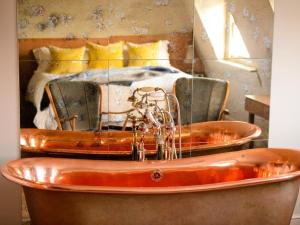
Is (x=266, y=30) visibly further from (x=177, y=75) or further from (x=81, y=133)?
(x=81, y=133)

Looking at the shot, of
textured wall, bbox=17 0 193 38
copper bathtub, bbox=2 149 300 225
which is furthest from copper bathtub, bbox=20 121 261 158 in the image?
textured wall, bbox=17 0 193 38

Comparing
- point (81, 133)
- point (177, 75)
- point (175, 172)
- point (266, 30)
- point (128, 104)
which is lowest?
point (175, 172)

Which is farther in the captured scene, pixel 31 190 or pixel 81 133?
pixel 81 133

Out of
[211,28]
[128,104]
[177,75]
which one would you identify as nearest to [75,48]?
[128,104]

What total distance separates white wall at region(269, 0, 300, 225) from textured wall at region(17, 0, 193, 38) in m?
0.62

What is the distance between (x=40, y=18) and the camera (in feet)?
8.79

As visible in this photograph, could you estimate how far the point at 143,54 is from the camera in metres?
2.85

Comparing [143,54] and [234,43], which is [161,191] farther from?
[234,43]

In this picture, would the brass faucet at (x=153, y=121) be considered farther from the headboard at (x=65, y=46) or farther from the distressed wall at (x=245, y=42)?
the distressed wall at (x=245, y=42)

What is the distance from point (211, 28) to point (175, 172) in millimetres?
925

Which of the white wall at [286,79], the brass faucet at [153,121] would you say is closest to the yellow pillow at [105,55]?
the brass faucet at [153,121]

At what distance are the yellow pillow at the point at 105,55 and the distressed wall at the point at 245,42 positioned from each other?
489 mm

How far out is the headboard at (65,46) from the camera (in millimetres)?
2691

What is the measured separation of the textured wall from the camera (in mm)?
2674
